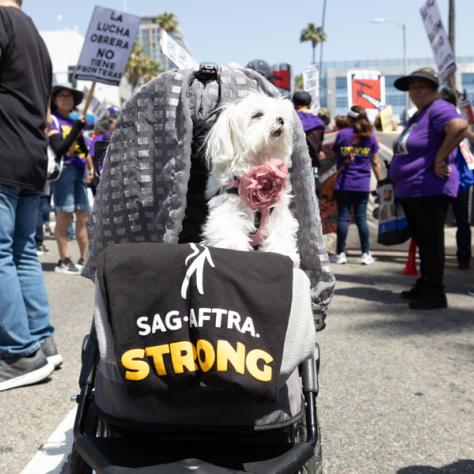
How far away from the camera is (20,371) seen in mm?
4020

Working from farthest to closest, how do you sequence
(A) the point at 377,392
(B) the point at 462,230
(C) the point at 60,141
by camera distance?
1. (B) the point at 462,230
2. (C) the point at 60,141
3. (A) the point at 377,392

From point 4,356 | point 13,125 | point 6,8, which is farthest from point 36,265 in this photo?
point 6,8

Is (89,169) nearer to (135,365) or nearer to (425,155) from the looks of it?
(425,155)

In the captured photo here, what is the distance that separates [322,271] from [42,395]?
2.13m

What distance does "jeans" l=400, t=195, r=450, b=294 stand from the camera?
6199 millimetres

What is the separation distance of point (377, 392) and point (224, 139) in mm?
2214

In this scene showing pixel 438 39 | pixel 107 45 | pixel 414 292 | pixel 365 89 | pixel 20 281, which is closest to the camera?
pixel 20 281

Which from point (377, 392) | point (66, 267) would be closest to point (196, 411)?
point (377, 392)

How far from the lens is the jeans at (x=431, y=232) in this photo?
6199 millimetres

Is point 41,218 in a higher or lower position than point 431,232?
lower

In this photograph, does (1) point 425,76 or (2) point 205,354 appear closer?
(2) point 205,354

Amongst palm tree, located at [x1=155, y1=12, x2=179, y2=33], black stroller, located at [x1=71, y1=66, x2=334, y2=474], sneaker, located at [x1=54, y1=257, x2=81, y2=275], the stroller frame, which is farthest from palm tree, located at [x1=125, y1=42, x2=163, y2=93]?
the stroller frame

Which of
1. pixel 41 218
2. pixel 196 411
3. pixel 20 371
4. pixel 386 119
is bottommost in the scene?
pixel 20 371

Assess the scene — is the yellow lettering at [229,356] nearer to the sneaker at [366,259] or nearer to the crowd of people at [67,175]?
the crowd of people at [67,175]
